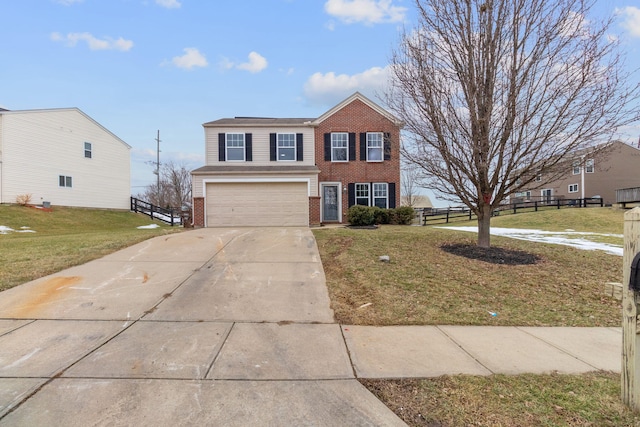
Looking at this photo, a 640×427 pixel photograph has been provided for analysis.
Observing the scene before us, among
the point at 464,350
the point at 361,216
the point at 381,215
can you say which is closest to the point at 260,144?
the point at 361,216

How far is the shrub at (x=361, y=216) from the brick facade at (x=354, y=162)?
174cm

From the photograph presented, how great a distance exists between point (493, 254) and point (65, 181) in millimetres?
26509

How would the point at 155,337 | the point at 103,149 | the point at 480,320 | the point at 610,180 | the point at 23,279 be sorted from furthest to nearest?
the point at 610,180 → the point at 103,149 → the point at 23,279 → the point at 480,320 → the point at 155,337

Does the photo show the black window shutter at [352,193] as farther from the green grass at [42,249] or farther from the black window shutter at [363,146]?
the green grass at [42,249]

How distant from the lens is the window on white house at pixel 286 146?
1862cm

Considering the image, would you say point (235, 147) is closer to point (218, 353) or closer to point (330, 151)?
point (330, 151)

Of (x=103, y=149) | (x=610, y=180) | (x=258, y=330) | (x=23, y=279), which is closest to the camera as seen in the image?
(x=258, y=330)

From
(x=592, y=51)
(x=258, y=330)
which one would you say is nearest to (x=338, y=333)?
(x=258, y=330)

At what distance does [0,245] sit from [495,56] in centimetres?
1431

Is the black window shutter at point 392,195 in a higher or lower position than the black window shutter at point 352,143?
lower

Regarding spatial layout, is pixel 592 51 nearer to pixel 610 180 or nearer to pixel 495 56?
pixel 495 56

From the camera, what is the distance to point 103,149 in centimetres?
2677

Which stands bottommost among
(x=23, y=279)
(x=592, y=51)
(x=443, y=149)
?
(x=23, y=279)

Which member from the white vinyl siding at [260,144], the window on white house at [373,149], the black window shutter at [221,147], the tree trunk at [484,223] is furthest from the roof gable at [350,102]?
the tree trunk at [484,223]
